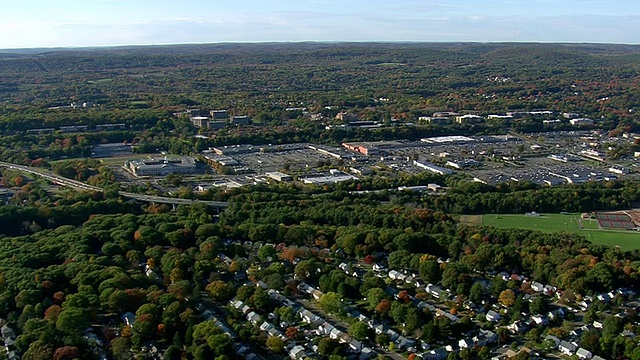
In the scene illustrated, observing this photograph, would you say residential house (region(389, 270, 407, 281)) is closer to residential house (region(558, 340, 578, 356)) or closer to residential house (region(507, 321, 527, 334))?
residential house (region(507, 321, 527, 334))

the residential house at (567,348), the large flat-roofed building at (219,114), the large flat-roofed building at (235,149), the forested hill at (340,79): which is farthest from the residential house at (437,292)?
the forested hill at (340,79)

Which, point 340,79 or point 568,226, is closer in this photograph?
point 568,226

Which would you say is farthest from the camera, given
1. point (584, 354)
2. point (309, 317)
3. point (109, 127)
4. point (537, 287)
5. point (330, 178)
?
point (109, 127)

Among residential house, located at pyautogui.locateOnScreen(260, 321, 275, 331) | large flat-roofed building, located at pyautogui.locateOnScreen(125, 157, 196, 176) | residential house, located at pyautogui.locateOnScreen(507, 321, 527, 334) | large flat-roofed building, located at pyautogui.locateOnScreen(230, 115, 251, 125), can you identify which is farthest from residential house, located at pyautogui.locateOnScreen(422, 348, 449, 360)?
large flat-roofed building, located at pyautogui.locateOnScreen(230, 115, 251, 125)

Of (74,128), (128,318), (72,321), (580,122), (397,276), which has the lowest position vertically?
(580,122)

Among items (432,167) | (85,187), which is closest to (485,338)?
(432,167)

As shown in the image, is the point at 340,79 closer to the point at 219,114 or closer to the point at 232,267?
the point at 219,114

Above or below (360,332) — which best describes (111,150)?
below

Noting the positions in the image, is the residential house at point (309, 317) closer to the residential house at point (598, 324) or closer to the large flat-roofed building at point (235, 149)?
the residential house at point (598, 324)
